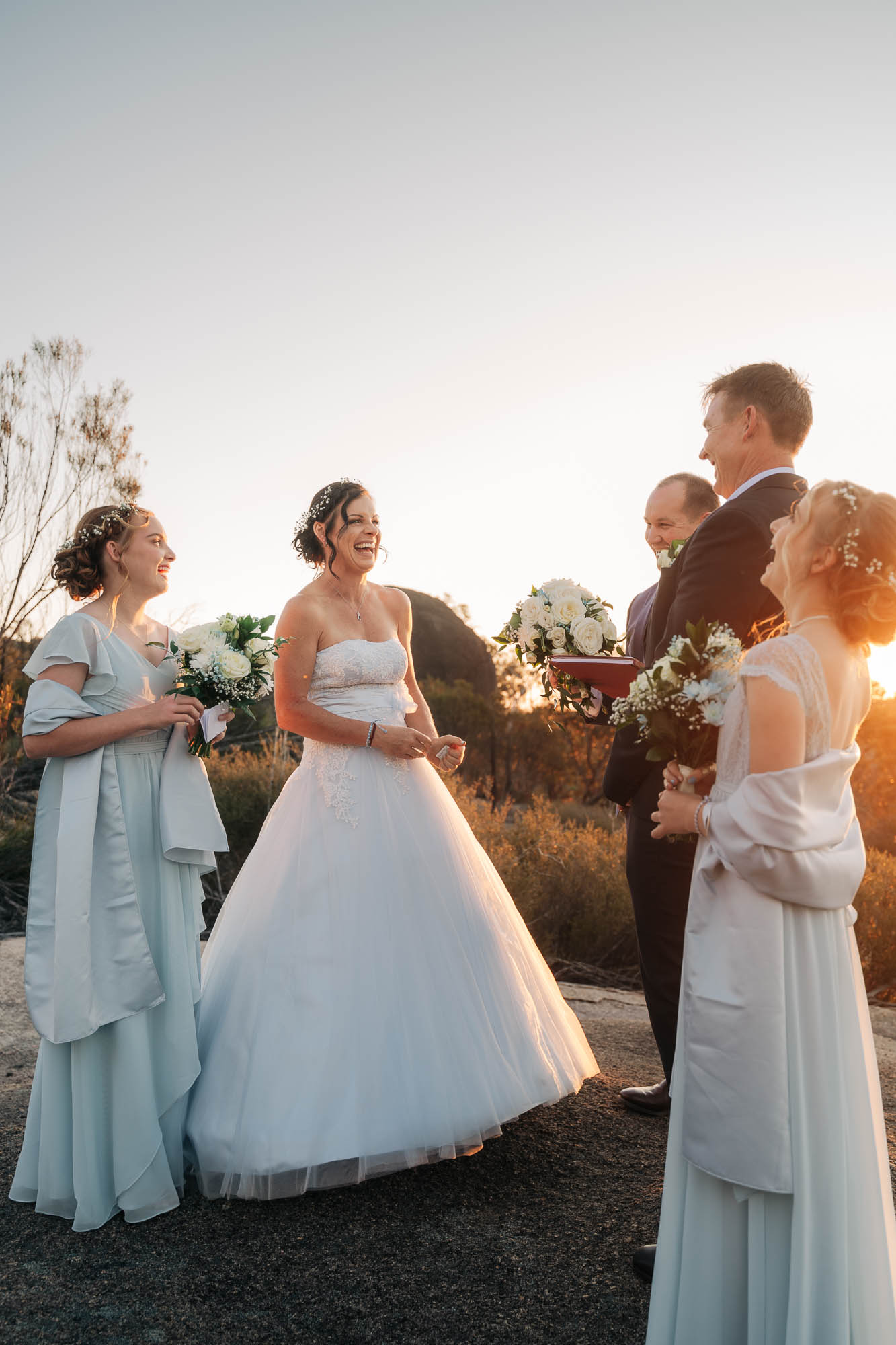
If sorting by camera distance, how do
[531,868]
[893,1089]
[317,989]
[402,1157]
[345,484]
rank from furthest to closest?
[531,868] < [893,1089] < [345,484] < [317,989] < [402,1157]

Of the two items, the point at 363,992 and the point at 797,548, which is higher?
the point at 797,548

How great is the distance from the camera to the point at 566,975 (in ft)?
23.2

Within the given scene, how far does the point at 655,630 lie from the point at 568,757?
12.3m

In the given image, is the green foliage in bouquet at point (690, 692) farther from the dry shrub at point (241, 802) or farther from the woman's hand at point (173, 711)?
the dry shrub at point (241, 802)

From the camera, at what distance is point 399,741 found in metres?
3.66

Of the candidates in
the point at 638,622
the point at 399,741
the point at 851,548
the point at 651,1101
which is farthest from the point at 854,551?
the point at 651,1101

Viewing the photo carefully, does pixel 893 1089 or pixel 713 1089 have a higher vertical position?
pixel 713 1089

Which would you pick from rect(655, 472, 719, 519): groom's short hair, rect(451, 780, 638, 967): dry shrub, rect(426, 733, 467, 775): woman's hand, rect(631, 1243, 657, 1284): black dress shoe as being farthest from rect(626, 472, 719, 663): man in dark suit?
rect(451, 780, 638, 967): dry shrub

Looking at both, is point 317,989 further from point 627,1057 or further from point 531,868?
point 531,868

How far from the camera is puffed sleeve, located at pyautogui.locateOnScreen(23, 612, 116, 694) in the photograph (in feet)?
10.4

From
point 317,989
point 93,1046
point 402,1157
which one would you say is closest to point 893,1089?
point 402,1157

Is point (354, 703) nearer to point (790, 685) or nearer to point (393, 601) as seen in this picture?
point (393, 601)

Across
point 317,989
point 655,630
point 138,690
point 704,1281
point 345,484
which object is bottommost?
point 704,1281

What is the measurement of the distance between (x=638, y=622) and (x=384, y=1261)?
2.68 metres
